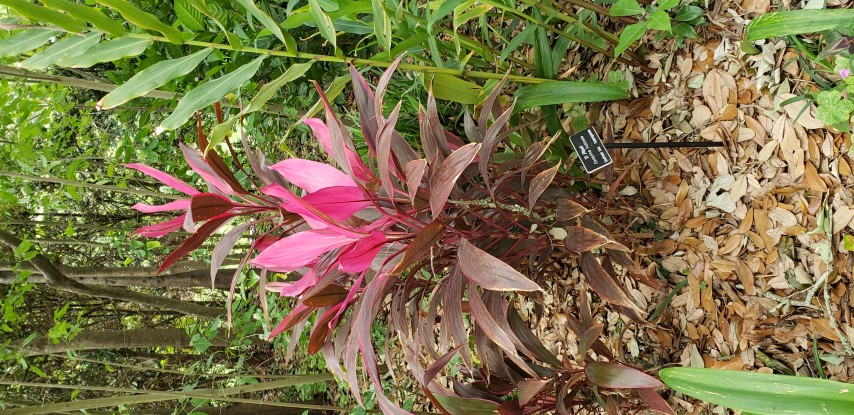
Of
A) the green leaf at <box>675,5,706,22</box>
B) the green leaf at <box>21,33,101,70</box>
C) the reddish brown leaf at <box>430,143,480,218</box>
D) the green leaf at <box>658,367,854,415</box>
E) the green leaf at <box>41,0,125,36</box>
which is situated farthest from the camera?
the green leaf at <box>675,5,706,22</box>

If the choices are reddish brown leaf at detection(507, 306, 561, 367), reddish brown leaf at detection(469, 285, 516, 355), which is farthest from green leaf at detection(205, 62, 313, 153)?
reddish brown leaf at detection(507, 306, 561, 367)

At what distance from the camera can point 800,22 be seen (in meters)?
0.93

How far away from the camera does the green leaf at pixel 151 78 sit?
3.39 ft

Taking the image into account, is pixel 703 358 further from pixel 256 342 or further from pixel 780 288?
A: pixel 256 342

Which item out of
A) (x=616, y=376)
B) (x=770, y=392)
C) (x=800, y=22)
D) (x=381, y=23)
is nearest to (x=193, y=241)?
(x=381, y=23)

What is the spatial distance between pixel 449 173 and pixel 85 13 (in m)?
0.63

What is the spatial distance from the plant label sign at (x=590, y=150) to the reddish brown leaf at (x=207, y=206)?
630mm

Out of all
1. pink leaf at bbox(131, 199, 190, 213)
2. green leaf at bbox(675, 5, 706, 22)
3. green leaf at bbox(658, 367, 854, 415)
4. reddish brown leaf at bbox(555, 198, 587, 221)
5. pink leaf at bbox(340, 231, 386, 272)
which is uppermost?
pink leaf at bbox(131, 199, 190, 213)

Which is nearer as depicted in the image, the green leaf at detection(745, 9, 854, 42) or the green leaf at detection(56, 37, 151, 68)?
the green leaf at detection(745, 9, 854, 42)

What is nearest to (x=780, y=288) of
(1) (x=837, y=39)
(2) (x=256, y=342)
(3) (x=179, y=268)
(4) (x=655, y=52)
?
(1) (x=837, y=39)

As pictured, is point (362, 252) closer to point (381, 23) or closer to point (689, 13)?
point (381, 23)

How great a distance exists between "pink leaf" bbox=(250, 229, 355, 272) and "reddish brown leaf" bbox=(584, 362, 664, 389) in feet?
1.53

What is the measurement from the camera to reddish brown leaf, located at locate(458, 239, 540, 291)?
766 millimetres

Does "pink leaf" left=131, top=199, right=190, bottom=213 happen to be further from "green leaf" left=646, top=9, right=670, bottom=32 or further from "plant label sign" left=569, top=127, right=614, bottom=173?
"green leaf" left=646, top=9, right=670, bottom=32
